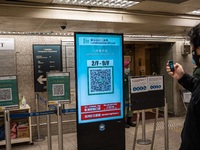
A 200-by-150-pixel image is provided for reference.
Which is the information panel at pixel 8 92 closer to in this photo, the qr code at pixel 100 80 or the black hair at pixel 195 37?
the qr code at pixel 100 80

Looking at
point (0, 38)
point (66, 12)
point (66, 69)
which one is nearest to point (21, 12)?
point (66, 12)

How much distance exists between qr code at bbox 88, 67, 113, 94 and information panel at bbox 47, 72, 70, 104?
3.24ft

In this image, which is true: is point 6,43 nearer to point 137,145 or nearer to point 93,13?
point 93,13

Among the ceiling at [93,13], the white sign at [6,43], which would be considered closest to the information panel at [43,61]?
the white sign at [6,43]

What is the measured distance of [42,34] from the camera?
5129 mm

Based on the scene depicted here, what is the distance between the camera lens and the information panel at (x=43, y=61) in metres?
5.12

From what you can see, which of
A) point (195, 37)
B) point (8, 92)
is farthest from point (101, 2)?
point (195, 37)

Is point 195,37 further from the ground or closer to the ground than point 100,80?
further from the ground

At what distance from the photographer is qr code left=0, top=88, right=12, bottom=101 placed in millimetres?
3053

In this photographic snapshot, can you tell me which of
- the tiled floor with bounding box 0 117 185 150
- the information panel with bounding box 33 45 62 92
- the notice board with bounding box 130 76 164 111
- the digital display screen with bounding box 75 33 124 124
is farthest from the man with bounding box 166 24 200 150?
the information panel with bounding box 33 45 62 92

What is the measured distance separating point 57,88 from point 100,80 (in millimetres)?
1094

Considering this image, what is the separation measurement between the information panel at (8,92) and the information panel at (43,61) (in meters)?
2.01

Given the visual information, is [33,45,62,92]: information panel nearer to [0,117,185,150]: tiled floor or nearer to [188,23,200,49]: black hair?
[0,117,185,150]: tiled floor

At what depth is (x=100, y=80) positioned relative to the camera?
2807 millimetres
